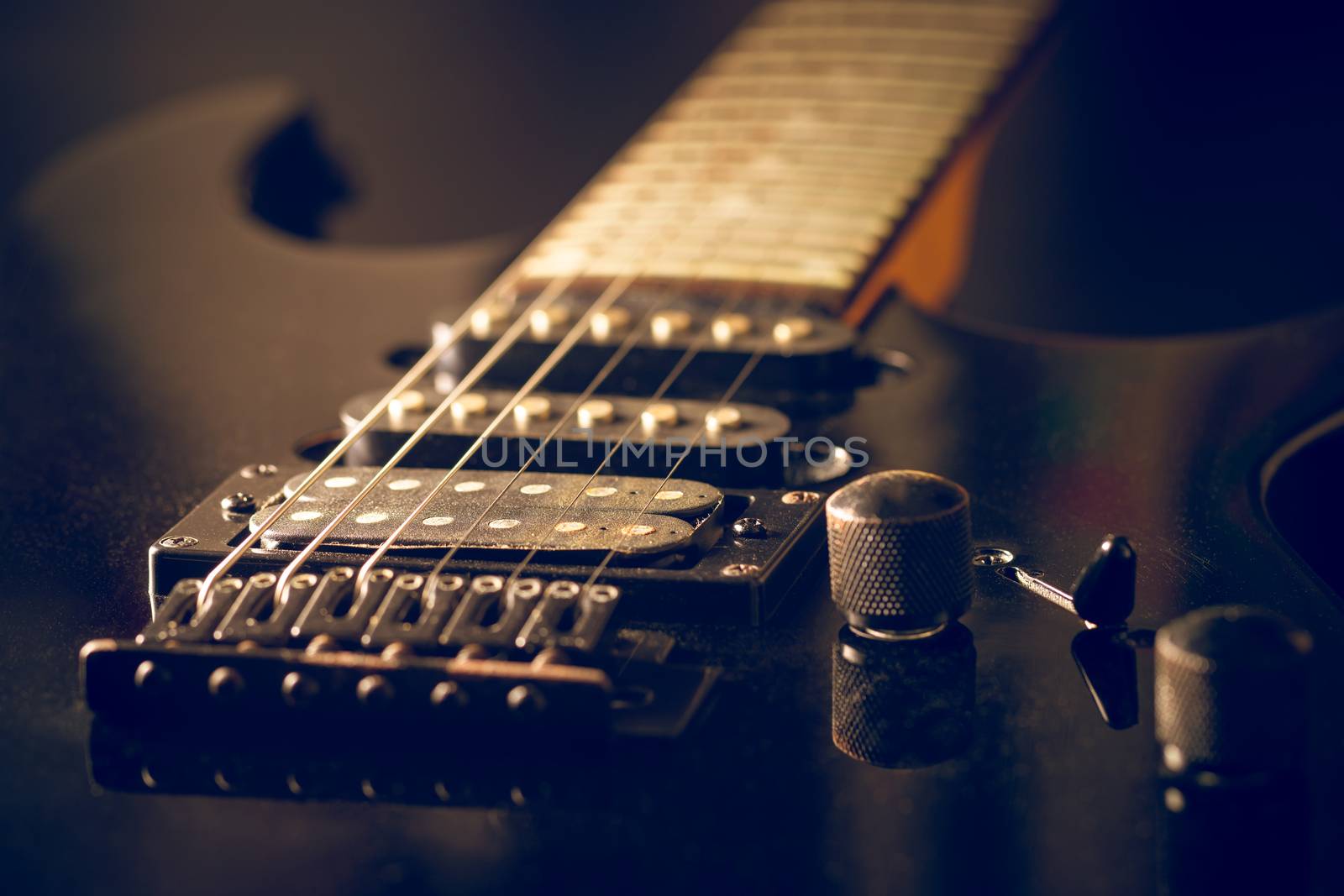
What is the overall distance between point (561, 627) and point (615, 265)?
2.18 ft

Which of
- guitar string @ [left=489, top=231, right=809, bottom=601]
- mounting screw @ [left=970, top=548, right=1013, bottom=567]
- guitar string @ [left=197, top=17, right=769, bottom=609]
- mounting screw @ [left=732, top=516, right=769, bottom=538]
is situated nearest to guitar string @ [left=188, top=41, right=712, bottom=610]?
guitar string @ [left=197, top=17, right=769, bottom=609]

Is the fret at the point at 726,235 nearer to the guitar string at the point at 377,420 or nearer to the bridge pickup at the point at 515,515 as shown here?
the guitar string at the point at 377,420

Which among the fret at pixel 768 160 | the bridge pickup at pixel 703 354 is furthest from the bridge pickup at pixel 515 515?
the fret at pixel 768 160

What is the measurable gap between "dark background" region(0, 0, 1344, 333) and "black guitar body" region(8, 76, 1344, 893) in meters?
0.58

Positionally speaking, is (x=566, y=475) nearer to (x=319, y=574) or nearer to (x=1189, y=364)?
(x=319, y=574)

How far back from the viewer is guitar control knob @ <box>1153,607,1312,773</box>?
0.65 metres

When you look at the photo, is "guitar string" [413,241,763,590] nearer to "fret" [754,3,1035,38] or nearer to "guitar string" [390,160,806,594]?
"guitar string" [390,160,806,594]

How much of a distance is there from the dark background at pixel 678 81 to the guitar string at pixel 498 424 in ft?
2.11

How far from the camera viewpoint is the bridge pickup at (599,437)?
3.32 feet

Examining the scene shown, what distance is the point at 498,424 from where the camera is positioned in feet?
3.53

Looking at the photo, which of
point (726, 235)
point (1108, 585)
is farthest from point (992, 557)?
point (726, 235)

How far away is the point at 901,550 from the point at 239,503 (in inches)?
16.7

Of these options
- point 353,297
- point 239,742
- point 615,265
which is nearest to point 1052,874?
point 239,742

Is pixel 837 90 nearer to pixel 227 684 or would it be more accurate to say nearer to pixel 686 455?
pixel 686 455
